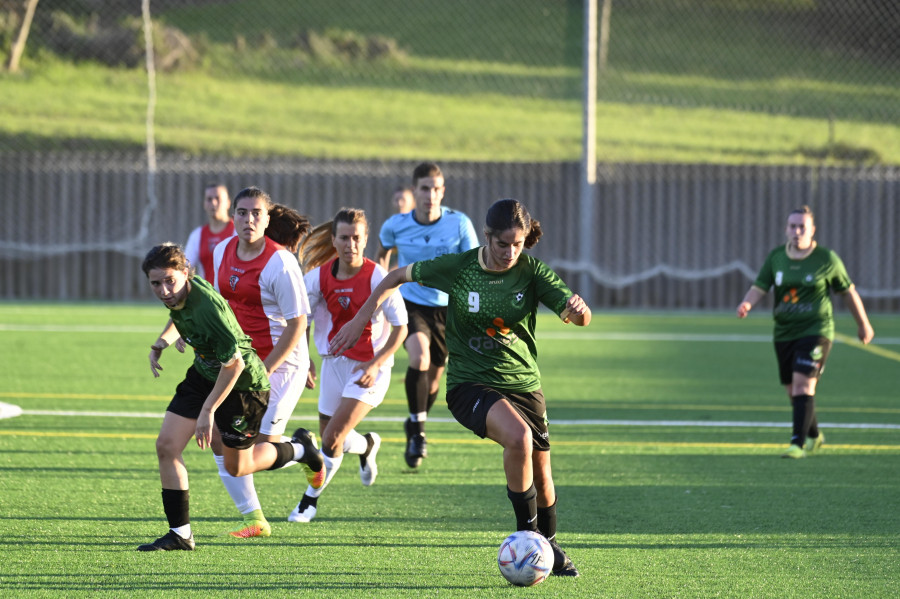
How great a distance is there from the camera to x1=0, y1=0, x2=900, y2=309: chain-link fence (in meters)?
21.2

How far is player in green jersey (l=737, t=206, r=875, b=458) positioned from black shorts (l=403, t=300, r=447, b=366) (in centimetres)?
228

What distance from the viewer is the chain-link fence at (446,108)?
2120 centimetres

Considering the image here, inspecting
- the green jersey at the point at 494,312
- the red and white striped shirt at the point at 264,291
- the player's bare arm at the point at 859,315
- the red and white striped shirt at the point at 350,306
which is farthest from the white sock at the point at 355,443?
the player's bare arm at the point at 859,315

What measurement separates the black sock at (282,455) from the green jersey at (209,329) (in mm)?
729

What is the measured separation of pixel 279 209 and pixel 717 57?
68.9ft

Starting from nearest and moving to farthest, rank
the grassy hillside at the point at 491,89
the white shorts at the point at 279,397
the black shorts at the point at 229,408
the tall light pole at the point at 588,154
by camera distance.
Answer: the black shorts at the point at 229,408 < the white shorts at the point at 279,397 < the tall light pole at the point at 588,154 < the grassy hillside at the point at 491,89

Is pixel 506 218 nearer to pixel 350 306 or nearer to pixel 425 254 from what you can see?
pixel 350 306

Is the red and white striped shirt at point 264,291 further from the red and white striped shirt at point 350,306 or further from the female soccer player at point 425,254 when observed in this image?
the female soccer player at point 425,254

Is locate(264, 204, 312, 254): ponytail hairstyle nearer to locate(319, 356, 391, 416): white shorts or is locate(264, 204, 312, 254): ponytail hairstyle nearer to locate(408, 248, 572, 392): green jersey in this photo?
locate(319, 356, 391, 416): white shorts

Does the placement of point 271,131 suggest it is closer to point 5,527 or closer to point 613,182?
point 613,182

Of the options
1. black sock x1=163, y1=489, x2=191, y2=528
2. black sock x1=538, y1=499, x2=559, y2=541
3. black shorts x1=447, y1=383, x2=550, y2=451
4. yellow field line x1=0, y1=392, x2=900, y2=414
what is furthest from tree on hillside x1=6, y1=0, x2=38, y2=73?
black sock x1=538, y1=499, x2=559, y2=541

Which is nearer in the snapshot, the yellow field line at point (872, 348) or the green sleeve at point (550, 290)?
the green sleeve at point (550, 290)

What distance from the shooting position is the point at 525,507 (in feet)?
17.3

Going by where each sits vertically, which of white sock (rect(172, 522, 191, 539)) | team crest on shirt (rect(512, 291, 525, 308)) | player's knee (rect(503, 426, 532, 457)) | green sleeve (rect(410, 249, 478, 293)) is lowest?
white sock (rect(172, 522, 191, 539))
